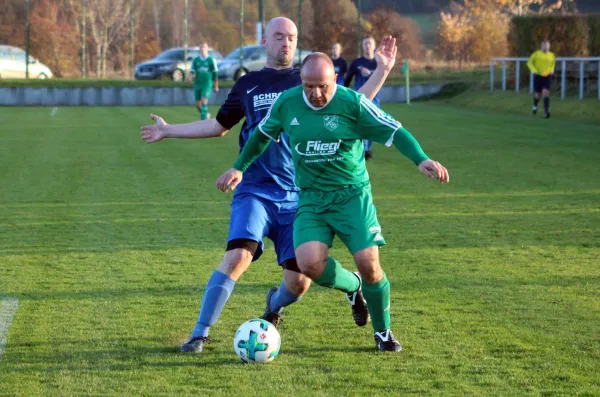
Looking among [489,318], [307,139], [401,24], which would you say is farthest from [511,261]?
[401,24]

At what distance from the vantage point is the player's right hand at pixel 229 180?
5492 mm

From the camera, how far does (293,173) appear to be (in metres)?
5.88

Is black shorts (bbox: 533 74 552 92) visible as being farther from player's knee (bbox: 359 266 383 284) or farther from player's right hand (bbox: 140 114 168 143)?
player's knee (bbox: 359 266 383 284)

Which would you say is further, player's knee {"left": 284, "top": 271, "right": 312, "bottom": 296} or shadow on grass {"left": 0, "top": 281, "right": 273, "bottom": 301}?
shadow on grass {"left": 0, "top": 281, "right": 273, "bottom": 301}

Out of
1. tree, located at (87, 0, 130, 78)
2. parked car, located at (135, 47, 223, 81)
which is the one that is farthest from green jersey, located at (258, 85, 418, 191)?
tree, located at (87, 0, 130, 78)

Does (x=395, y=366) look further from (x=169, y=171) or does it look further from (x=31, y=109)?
(x=31, y=109)

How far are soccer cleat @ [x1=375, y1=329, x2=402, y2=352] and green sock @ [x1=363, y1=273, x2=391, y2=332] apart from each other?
30mm

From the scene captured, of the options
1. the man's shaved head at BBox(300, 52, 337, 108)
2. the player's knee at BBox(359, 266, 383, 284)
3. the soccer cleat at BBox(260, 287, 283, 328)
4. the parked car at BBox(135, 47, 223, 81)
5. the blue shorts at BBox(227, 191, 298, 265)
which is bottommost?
the soccer cleat at BBox(260, 287, 283, 328)

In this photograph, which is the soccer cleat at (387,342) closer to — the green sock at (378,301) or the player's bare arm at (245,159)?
the green sock at (378,301)

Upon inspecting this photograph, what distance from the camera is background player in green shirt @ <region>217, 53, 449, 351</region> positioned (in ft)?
17.3

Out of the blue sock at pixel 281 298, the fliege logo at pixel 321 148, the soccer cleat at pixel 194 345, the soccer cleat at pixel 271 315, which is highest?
the fliege logo at pixel 321 148

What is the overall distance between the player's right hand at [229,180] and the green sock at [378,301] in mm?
936

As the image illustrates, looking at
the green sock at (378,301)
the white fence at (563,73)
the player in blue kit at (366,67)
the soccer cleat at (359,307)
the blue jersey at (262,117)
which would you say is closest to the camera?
the green sock at (378,301)

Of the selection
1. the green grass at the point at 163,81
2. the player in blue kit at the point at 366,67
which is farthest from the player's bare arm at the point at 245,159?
the green grass at the point at 163,81
